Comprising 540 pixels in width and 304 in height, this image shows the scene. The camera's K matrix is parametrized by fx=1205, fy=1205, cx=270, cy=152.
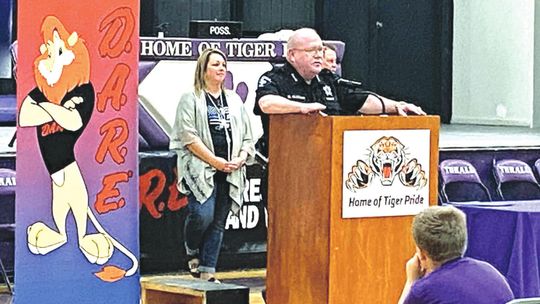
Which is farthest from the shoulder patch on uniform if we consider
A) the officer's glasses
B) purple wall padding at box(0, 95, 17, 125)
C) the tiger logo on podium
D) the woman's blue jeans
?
purple wall padding at box(0, 95, 17, 125)

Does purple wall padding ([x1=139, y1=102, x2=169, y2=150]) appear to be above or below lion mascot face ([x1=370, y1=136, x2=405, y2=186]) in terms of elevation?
above

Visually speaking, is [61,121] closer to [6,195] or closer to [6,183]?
[6,183]

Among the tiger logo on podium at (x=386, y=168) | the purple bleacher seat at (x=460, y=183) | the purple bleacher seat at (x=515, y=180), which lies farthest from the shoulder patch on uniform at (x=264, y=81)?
the purple bleacher seat at (x=515, y=180)

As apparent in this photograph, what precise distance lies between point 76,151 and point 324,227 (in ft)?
3.82

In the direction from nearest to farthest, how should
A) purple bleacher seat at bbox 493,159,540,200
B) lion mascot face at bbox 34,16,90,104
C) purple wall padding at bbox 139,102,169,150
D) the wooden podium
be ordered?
lion mascot face at bbox 34,16,90,104, the wooden podium, purple wall padding at bbox 139,102,169,150, purple bleacher seat at bbox 493,159,540,200

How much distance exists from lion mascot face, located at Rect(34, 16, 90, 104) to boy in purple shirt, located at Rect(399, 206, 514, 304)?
1.98 m

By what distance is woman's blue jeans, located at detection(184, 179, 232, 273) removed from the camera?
23.4 ft

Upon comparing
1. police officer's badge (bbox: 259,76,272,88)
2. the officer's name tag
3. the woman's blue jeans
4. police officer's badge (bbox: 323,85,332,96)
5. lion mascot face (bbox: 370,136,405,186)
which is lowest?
the woman's blue jeans

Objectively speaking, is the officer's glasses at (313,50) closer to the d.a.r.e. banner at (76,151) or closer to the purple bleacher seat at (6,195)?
the d.a.r.e. banner at (76,151)

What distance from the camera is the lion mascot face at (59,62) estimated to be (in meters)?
5.21

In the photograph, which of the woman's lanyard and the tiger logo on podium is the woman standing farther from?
the tiger logo on podium

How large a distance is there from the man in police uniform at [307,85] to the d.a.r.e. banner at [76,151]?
2.49 ft

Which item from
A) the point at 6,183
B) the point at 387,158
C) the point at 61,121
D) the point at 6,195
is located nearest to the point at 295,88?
the point at 387,158

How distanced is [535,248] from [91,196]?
2019 millimetres
